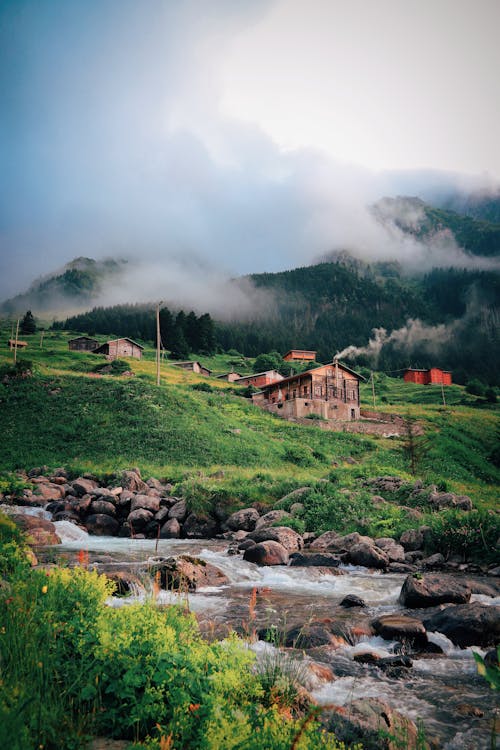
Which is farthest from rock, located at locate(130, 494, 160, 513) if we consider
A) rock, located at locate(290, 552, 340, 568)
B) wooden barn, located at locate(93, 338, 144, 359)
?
wooden barn, located at locate(93, 338, 144, 359)

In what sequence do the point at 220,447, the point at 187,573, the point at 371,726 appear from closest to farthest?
1. the point at 371,726
2. the point at 187,573
3. the point at 220,447

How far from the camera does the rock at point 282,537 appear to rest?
17.1 metres

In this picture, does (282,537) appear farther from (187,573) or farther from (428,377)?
(428,377)

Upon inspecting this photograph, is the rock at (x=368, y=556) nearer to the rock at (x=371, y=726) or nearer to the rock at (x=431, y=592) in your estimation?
the rock at (x=431, y=592)

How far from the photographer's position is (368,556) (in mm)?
14758

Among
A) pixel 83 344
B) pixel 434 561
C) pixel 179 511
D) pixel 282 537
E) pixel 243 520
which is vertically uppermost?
pixel 83 344

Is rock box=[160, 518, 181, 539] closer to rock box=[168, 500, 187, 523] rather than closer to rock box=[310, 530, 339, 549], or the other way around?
rock box=[168, 500, 187, 523]

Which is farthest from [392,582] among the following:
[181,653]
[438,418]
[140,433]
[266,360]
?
[266,360]

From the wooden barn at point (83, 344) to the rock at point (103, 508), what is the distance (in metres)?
78.9

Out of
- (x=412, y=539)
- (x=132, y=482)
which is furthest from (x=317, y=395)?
(x=412, y=539)

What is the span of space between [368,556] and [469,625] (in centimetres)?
696

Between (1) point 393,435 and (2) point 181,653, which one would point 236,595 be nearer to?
(2) point 181,653

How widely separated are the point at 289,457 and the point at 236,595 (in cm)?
2864

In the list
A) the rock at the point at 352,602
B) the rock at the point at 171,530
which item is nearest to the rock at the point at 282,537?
the rock at the point at 171,530
